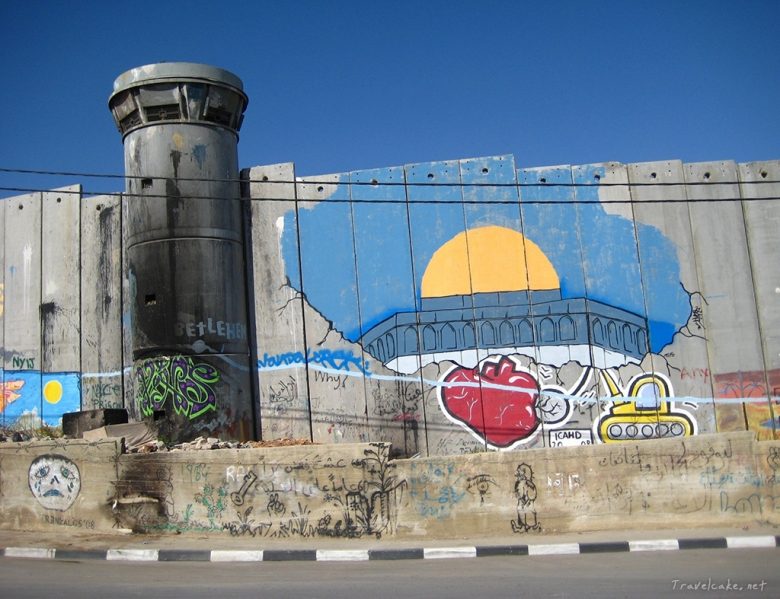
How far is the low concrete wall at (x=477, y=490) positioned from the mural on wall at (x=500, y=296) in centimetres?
259

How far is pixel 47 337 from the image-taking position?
1348 centimetres

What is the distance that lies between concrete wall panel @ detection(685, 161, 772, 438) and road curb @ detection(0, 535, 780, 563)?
3.91 meters

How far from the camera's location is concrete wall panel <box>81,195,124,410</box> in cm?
1305

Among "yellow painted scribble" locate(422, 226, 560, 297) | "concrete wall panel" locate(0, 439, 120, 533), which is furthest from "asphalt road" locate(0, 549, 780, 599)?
"yellow painted scribble" locate(422, 226, 560, 297)

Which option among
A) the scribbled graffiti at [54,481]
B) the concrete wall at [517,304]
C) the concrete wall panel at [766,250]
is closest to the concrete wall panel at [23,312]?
the scribbled graffiti at [54,481]

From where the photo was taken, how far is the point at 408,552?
8.45 metres

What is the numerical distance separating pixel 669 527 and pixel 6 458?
9.38 meters

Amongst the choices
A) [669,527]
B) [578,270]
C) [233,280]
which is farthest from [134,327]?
[669,527]

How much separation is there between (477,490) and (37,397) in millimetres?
9047

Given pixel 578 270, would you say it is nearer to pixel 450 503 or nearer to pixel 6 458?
pixel 450 503

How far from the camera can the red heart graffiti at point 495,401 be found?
12.0 metres

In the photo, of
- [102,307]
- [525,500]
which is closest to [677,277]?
[525,500]

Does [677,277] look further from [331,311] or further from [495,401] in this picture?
[331,311]

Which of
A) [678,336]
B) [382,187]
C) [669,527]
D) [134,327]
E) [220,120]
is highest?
[220,120]
